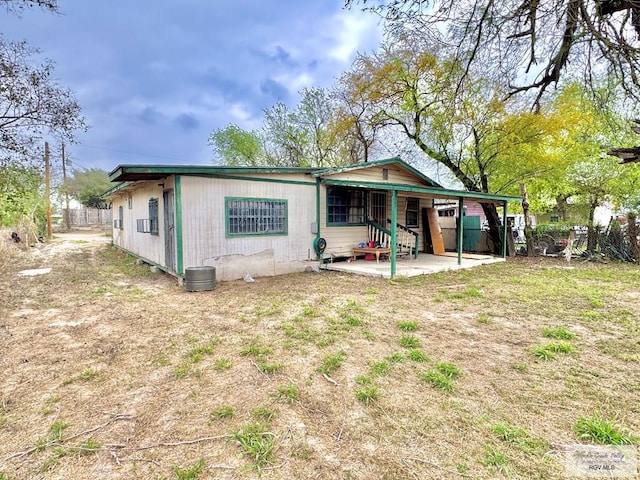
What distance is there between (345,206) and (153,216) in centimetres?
504

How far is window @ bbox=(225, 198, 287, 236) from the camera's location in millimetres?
7573

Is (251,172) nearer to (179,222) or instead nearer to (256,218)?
(256,218)

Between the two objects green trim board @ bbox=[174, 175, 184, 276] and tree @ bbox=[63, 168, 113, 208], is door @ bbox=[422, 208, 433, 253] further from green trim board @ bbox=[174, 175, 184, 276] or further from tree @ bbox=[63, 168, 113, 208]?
tree @ bbox=[63, 168, 113, 208]

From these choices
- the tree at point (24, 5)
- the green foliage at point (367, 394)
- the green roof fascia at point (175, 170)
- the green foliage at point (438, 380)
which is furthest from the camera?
the green roof fascia at point (175, 170)

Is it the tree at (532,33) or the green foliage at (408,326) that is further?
the green foliage at (408,326)

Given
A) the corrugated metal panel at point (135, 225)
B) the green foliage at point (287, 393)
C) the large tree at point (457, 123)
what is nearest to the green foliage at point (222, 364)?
the green foliage at point (287, 393)

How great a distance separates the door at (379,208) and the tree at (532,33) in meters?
6.24

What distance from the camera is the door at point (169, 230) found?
723 cm

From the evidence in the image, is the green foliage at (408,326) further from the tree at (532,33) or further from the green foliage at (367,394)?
the tree at (532,33)

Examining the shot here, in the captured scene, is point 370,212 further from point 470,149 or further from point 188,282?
point 188,282

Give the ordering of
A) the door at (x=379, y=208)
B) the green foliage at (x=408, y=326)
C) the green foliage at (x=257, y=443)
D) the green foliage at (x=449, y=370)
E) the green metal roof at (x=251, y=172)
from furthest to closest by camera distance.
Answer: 1. the door at (x=379, y=208)
2. the green metal roof at (x=251, y=172)
3. the green foliage at (x=408, y=326)
4. the green foliage at (x=449, y=370)
5. the green foliage at (x=257, y=443)

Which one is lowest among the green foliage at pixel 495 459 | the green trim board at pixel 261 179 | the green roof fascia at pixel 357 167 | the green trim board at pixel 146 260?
the green foliage at pixel 495 459

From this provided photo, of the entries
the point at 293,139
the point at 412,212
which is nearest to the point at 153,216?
the point at 412,212

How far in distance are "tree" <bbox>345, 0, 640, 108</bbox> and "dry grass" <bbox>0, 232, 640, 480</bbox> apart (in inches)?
114
